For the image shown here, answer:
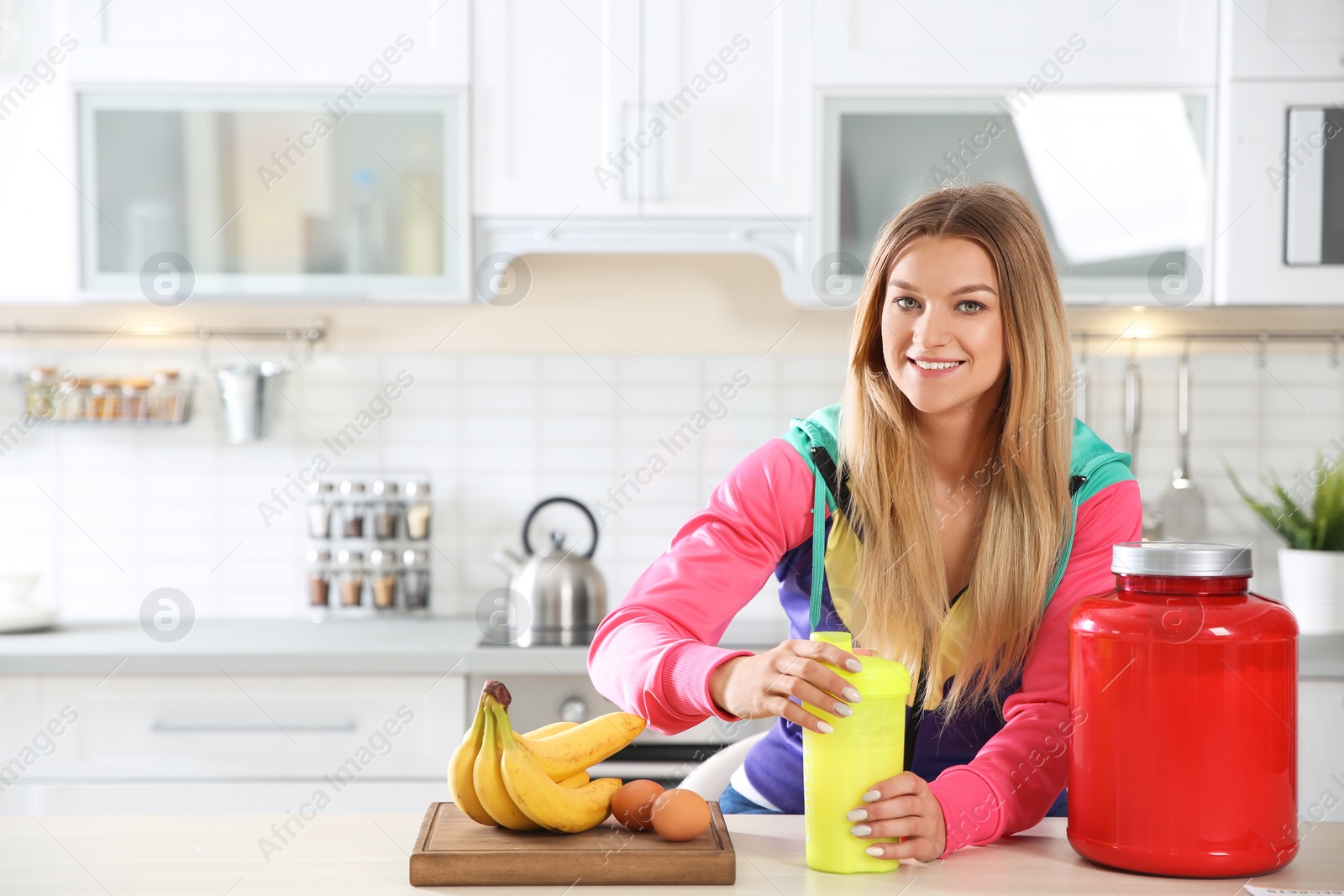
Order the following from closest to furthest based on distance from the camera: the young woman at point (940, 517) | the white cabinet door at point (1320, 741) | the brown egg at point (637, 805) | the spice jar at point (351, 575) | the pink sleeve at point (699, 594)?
the brown egg at point (637, 805) < the pink sleeve at point (699, 594) < the young woman at point (940, 517) < the white cabinet door at point (1320, 741) < the spice jar at point (351, 575)

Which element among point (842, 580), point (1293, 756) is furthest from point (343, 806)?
point (1293, 756)

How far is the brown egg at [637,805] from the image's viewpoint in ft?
3.00

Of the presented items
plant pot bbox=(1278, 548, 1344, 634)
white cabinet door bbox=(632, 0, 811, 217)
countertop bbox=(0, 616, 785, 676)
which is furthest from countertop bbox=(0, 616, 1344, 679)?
white cabinet door bbox=(632, 0, 811, 217)

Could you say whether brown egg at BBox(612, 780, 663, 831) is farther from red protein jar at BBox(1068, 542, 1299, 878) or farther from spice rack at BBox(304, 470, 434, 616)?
spice rack at BBox(304, 470, 434, 616)

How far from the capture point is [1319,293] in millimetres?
2275

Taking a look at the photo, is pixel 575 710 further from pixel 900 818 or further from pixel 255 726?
pixel 900 818

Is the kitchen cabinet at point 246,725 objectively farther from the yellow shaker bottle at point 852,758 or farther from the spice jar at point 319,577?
the yellow shaker bottle at point 852,758

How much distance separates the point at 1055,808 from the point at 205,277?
1.86 metres

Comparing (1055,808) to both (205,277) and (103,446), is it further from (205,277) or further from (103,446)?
(103,446)

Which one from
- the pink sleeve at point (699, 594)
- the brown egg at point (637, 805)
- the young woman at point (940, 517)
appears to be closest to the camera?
the brown egg at point (637, 805)

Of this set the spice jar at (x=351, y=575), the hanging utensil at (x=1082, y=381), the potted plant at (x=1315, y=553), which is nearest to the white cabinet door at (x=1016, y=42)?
the hanging utensil at (x=1082, y=381)

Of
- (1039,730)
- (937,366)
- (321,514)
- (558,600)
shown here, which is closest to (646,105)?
(558,600)

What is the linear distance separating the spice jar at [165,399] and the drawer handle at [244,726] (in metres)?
0.73

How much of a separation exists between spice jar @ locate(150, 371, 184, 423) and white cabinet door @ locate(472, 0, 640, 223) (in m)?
0.88
